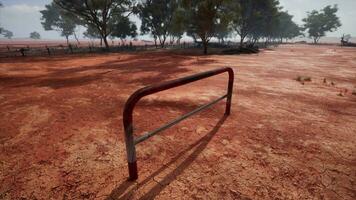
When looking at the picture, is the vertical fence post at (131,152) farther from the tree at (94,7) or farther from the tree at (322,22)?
the tree at (322,22)

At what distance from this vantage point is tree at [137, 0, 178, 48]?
3853 centimetres

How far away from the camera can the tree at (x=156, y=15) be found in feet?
126

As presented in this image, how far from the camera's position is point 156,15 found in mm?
39875

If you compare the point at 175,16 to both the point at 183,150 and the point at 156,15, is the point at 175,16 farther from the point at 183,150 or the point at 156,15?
the point at 183,150

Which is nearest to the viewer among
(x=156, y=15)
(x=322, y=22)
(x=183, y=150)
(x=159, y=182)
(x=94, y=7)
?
(x=159, y=182)

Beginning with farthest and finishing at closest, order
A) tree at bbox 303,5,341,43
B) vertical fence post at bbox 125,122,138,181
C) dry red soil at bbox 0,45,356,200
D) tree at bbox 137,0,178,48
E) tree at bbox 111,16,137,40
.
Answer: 1. tree at bbox 303,5,341,43
2. tree at bbox 111,16,137,40
3. tree at bbox 137,0,178,48
4. dry red soil at bbox 0,45,356,200
5. vertical fence post at bbox 125,122,138,181

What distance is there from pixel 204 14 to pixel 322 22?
76.8 m

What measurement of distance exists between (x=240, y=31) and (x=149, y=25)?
21627mm

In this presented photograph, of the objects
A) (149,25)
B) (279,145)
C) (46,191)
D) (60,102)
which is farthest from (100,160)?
(149,25)

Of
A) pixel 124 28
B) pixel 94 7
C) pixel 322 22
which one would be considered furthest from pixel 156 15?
pixel 322 22

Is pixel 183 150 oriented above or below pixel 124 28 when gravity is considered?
below

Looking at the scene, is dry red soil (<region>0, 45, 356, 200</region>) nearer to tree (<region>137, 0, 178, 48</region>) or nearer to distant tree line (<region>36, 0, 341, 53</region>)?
distant tree line (<region>36, 0, 341, 53</region>)

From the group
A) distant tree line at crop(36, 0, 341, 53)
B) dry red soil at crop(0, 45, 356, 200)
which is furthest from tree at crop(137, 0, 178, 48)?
dry red soil at crop(0, 45, 356, 200)

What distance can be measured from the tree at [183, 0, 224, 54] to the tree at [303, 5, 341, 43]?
7350cm
